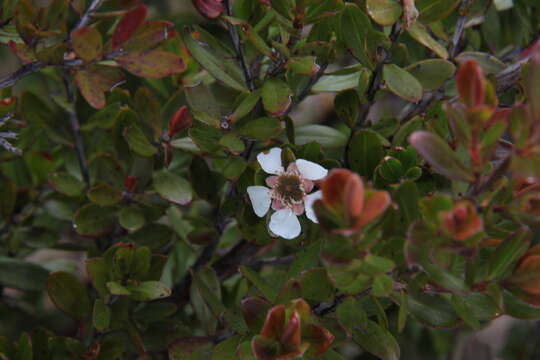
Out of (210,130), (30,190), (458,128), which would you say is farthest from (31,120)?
(458,128)

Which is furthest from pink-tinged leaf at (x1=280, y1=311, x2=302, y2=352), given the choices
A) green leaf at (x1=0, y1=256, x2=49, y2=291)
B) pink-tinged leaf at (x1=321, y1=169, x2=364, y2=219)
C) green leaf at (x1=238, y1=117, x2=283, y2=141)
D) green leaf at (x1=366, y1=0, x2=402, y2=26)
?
green leaf at (x1=0, y1=256, x2=49, y2=291)

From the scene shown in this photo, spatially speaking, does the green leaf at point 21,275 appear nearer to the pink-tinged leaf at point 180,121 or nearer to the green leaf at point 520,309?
the pink-tinged leaf at point 180,121

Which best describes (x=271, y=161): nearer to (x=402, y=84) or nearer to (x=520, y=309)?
(x=402, y=84)

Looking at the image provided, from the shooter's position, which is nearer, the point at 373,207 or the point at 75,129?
the point at 373,207

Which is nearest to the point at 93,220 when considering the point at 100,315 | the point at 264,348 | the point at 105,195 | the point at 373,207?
the point at 105,195

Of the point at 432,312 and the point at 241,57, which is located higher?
the point at 241,57

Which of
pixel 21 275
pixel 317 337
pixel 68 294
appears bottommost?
pixel 21 275

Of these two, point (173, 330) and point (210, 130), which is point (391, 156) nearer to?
point (210, 130)

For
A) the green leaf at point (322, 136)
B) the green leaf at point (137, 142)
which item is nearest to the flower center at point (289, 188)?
the green leaf at point (322, 136)
